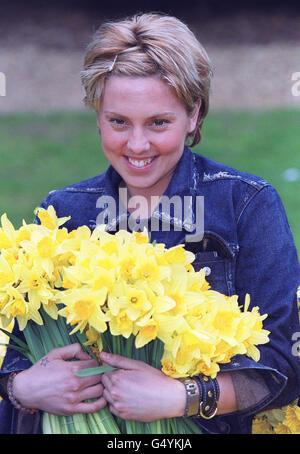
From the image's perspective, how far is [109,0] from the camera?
2.34 metres

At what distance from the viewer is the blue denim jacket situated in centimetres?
178

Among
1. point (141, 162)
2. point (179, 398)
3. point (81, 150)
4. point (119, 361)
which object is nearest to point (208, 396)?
point (179, 398)

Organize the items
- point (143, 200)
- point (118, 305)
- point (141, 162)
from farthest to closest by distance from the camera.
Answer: point (143, 200) → point (141, 162) → point (118, 305)

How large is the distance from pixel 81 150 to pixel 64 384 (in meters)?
3.37

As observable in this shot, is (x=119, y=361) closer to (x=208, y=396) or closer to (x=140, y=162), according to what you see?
(x=208, y=396)

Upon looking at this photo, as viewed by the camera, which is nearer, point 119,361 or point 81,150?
point 119,361

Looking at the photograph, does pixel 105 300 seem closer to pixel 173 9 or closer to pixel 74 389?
pixel 74 389

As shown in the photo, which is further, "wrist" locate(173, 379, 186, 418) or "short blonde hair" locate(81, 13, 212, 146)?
"short blonde hair" locate(81, 13, 212, 146)

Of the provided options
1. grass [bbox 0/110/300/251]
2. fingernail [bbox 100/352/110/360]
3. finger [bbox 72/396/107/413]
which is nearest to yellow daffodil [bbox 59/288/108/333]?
fingernail [bbox 100/352/110/360]

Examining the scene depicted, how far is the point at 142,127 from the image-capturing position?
181 centimetres

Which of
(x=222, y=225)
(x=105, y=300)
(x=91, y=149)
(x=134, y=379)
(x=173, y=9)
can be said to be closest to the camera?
(x=105, y=300)

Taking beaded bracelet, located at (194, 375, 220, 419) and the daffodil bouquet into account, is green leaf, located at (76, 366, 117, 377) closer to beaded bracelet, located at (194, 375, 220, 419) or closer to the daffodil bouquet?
the daffodil bouquet
